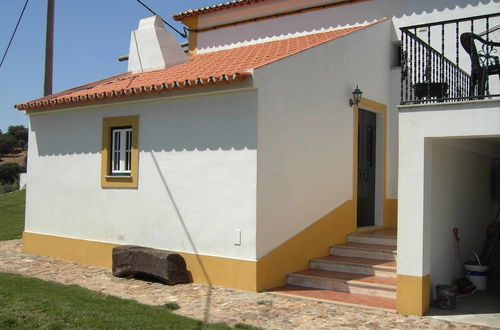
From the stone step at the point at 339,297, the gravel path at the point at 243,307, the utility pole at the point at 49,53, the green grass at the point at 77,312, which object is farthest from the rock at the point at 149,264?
the utility pole at the point at 49,53

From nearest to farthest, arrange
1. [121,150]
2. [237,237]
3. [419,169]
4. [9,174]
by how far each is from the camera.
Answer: [419,169]
[237,237]
[121,150]
[9,174]

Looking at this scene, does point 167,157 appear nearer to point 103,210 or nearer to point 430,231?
point 103,210

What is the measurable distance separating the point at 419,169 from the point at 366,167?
4422 mm

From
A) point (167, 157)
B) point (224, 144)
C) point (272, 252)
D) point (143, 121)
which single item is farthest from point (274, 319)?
point (143, 121)

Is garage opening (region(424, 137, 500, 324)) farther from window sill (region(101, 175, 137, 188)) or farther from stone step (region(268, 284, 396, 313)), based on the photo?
window sill (region(101, 175, 137, 188))

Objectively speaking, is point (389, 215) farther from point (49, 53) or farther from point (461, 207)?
point (49, 53)

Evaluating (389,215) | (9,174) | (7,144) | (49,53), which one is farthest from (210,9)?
(7,144)

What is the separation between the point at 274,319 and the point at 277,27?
893 cm

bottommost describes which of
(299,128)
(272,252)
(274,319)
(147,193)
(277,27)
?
(274,319)

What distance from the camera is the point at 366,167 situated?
11.0 meters

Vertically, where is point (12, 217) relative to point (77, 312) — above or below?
above

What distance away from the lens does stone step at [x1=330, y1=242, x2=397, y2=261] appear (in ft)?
28.7

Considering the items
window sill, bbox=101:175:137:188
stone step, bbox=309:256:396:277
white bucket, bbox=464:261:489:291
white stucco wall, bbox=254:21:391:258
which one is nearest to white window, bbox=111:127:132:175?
window sill, bbox=101:175:137:188

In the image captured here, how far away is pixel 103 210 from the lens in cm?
1021
